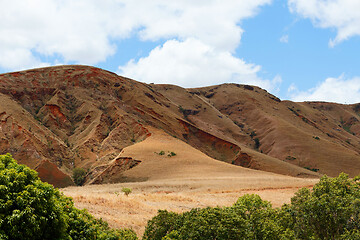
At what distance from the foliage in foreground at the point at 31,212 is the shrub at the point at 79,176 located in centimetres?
3959

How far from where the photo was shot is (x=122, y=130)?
5953 centimetres

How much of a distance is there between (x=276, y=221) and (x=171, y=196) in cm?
1614

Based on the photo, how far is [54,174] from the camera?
44594 mm

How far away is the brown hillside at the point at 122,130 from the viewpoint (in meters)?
48.1

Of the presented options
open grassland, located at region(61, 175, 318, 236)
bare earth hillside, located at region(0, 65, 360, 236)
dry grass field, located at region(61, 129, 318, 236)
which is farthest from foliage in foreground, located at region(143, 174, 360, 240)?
bare earth hillside, located at region(0, 65, 360, 236)

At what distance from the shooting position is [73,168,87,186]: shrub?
157 ft

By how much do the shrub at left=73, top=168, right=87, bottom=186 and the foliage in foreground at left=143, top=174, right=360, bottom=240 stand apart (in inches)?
1474

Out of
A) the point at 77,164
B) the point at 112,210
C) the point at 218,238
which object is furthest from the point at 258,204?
the point at 77,164

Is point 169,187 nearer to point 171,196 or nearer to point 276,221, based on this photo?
point 171,196

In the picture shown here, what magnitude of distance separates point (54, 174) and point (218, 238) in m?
39.1

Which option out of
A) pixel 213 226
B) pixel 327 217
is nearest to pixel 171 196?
pixel 327 217

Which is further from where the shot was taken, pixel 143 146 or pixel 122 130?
pixel 122 130

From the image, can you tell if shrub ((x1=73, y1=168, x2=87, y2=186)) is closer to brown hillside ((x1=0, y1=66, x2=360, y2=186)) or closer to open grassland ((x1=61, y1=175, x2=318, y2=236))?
brown hillside ((x1=0, y1=66, x2=360, y2=186))

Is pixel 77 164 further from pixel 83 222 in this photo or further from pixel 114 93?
Answer: pixel 83 222
